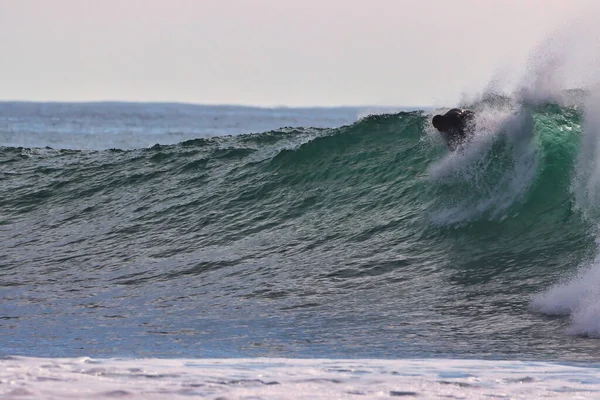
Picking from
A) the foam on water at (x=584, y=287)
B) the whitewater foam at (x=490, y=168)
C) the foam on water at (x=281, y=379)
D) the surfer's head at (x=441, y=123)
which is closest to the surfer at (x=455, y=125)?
the surfer's head at (x=441, y=123)

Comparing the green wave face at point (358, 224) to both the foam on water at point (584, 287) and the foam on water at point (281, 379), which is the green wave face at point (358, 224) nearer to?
the foam on water at point (584, 287)

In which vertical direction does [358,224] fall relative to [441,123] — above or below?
below

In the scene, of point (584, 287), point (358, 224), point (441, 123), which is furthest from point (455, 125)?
point (584, 287)

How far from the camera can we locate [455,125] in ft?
41.9

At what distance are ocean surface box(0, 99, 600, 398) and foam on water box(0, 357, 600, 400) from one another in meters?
0.02

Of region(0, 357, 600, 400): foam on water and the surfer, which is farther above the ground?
the surfer

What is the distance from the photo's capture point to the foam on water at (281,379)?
4.85 m

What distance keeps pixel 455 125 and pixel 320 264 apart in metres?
3.32

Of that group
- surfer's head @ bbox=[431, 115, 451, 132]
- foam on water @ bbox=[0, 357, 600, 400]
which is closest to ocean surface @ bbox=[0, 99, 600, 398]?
foam on water @ bbox=[0, 357, 600, 400]

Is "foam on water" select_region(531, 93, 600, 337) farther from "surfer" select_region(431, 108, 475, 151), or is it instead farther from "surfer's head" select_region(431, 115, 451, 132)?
"surfer's head" select_region(431, 115, 451, 132)

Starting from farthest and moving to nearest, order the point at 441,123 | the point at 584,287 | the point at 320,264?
the point at 441,123, the point at 320,264, the point at 584,287

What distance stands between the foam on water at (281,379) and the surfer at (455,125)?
6.74m

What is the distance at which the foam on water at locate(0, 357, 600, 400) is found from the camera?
191 inches

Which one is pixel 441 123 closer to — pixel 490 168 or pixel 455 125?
pixel 455 125
